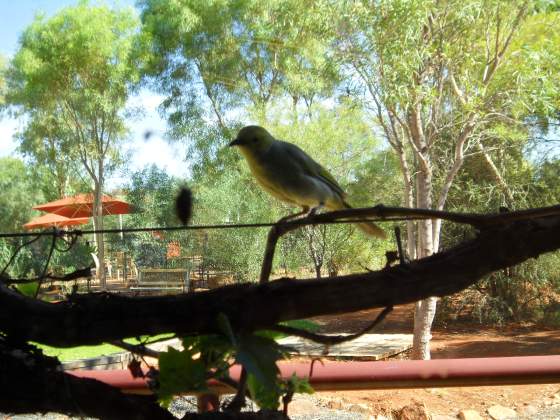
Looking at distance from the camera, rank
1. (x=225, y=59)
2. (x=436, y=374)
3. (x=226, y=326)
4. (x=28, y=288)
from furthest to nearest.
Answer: (x=225, y=59) → (x=436, y=374) → (x=28, y=288) → (x=226, y=326)

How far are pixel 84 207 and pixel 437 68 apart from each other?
2.68m

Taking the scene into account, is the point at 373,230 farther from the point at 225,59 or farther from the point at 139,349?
the point at 225,59

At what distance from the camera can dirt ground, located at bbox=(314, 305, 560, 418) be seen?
1878 millimetres

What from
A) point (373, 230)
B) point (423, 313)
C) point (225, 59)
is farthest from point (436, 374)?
point (225, 59)

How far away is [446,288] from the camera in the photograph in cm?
29

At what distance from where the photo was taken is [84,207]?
4.36 meters

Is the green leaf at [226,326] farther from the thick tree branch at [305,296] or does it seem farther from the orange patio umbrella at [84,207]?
the orange patio umbrella at [84,207]

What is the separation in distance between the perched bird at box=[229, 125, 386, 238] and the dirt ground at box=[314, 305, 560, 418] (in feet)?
0.49

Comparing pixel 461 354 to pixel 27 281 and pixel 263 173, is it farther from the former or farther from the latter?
pixel 27 281

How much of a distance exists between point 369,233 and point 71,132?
5848 millimetres

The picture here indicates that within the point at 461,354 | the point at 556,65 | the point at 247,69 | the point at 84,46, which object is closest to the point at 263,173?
the point at 556,65

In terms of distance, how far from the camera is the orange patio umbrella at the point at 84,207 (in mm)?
3916

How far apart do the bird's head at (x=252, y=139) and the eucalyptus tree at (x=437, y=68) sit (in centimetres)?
298

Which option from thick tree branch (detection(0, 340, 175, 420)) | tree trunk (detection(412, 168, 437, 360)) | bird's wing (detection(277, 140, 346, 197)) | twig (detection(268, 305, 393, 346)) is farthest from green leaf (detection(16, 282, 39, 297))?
tree trunk (detection(412, 168, 437, 360))
